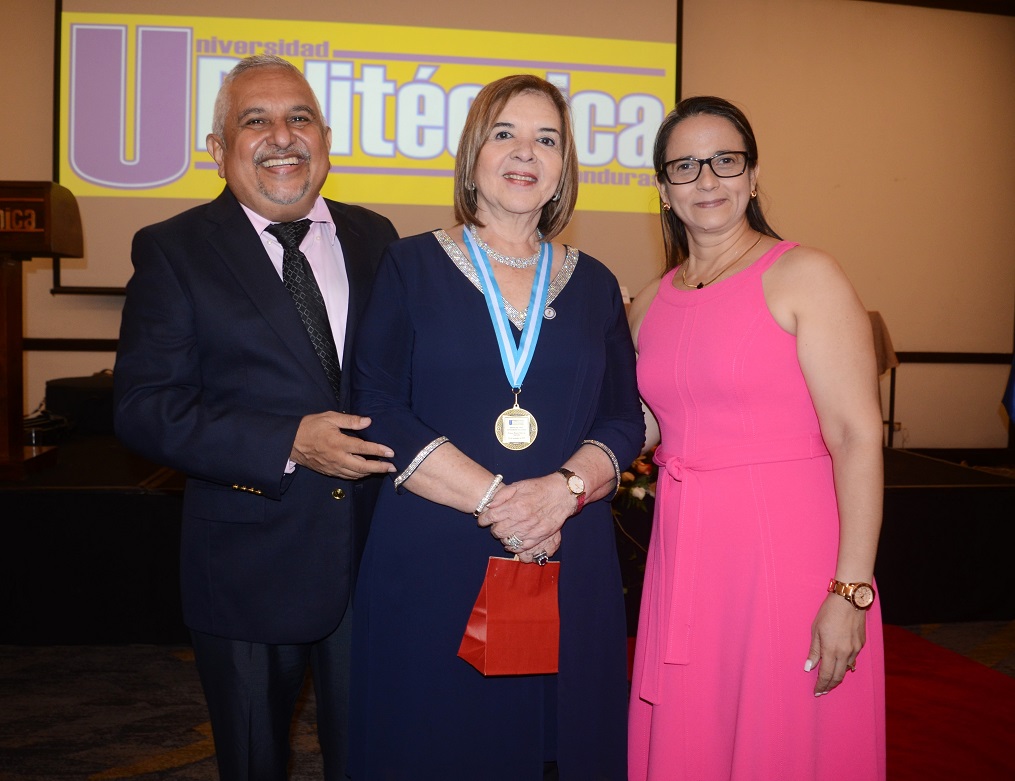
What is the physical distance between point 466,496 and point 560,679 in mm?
414

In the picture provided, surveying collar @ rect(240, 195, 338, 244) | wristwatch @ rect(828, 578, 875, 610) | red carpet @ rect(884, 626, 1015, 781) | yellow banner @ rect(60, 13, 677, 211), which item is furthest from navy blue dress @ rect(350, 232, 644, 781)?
yellow banner @ rect(60, 13, 677, 211)

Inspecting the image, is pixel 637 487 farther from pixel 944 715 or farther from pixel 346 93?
pixel 346 93

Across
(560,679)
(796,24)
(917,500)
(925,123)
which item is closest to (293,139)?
(560,679)

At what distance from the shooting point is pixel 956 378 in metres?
8.88

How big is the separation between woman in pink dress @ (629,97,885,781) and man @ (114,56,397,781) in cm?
69

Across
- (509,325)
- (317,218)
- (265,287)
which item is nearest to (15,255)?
(317,218)

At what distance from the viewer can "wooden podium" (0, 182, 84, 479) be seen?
404cm

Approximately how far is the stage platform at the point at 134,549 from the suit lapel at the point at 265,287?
2.15m

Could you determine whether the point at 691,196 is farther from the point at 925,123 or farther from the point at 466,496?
the point at 925,123

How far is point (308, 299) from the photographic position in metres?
1.89

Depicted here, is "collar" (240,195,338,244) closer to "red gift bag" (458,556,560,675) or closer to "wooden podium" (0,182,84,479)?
"red gift bag" (458,556,560,675)

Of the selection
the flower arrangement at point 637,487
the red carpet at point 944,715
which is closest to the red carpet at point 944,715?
the red carpet at point 944,715

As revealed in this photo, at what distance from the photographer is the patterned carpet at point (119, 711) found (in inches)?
A: 113

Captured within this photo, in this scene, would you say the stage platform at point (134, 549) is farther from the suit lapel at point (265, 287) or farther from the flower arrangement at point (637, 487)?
the suit lapel at point (265, 287)
